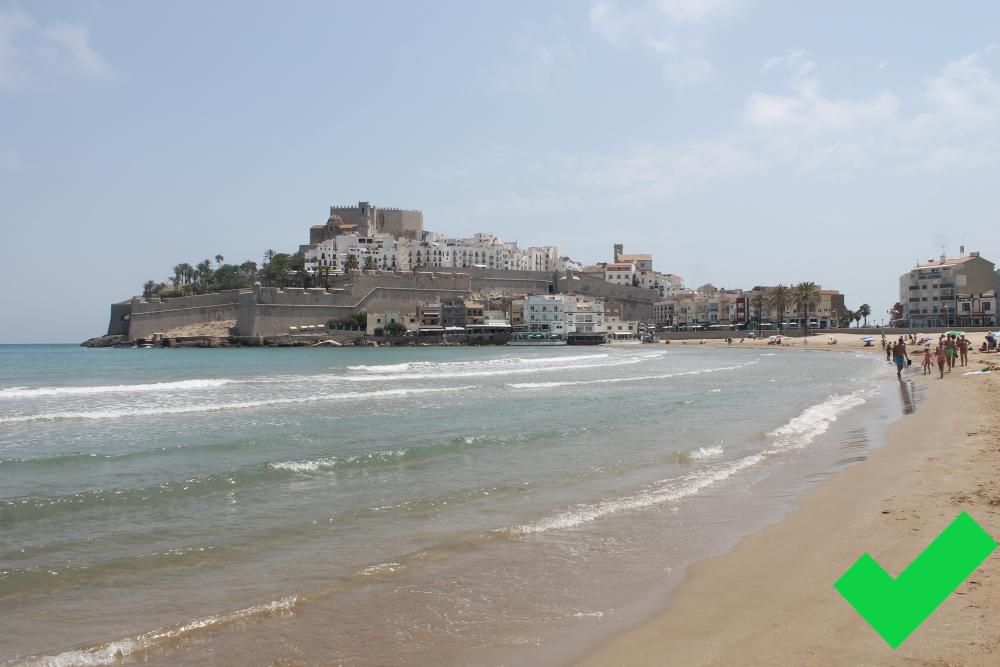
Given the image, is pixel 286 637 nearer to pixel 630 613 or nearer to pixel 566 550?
pixel 630 613

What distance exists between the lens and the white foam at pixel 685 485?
7.71 metres

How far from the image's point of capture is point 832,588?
17.2 feet

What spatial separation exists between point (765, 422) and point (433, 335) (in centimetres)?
7540

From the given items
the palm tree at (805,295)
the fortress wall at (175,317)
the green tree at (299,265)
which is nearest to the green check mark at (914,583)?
the palm tree at (805,295)

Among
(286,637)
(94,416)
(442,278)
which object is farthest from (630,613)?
(442,278)

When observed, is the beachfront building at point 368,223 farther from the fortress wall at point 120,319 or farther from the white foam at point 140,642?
the white foam at point 140,642

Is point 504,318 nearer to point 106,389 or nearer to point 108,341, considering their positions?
point 108,341

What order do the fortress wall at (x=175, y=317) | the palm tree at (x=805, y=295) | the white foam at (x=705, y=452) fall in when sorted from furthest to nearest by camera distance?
the fortress wall at (x=175, y=317)
the palm tree at (x=805, y=295)
the white foam at (x=705, y=452)

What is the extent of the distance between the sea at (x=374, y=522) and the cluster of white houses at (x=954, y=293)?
64587mm

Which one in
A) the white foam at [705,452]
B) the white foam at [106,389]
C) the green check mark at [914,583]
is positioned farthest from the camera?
the white foam at [106,389]

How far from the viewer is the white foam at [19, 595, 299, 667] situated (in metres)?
4.57

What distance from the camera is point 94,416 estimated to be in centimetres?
1755

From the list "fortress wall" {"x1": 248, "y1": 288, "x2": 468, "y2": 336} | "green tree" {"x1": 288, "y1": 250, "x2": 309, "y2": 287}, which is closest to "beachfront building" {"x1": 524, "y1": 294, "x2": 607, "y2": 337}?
"fortress wall" {"x1": 248, "y1": 288, "x2": 468, "y2": 336}

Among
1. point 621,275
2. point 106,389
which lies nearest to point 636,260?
point 621,275
